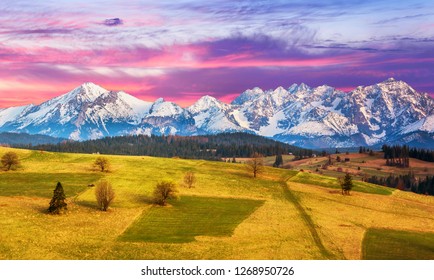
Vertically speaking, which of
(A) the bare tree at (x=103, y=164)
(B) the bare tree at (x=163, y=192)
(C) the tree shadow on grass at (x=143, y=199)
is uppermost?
(A) the bare tree at (x=103, y=164)

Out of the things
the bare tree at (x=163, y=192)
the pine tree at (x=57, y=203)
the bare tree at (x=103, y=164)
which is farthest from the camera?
the bare tree at (x=103, y=164)

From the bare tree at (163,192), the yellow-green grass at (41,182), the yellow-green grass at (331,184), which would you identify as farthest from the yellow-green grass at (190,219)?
the yellow-green grass at (331,184)

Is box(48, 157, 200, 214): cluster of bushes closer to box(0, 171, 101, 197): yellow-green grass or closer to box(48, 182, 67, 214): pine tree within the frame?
box(48, 182, 67, 214): pine tree

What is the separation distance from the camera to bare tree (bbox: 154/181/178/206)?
110125mm

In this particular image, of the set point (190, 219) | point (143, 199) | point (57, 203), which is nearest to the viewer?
point (57, 203)

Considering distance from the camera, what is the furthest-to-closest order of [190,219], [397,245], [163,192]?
[163,192] < [190,219] < [397,245]

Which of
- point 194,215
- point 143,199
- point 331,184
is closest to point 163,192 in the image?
point 143,199

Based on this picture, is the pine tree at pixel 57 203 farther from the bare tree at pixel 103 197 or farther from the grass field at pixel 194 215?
the bare tree at pixel 103 197

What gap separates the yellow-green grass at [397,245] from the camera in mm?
74625

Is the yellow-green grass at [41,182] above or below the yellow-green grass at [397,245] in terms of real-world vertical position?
above

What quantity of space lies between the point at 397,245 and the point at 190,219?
40282 mm

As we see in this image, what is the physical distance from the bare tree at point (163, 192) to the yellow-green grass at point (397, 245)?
46003 millimetres

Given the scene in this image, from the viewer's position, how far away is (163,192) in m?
110

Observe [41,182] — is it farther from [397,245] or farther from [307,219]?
[397,245]
